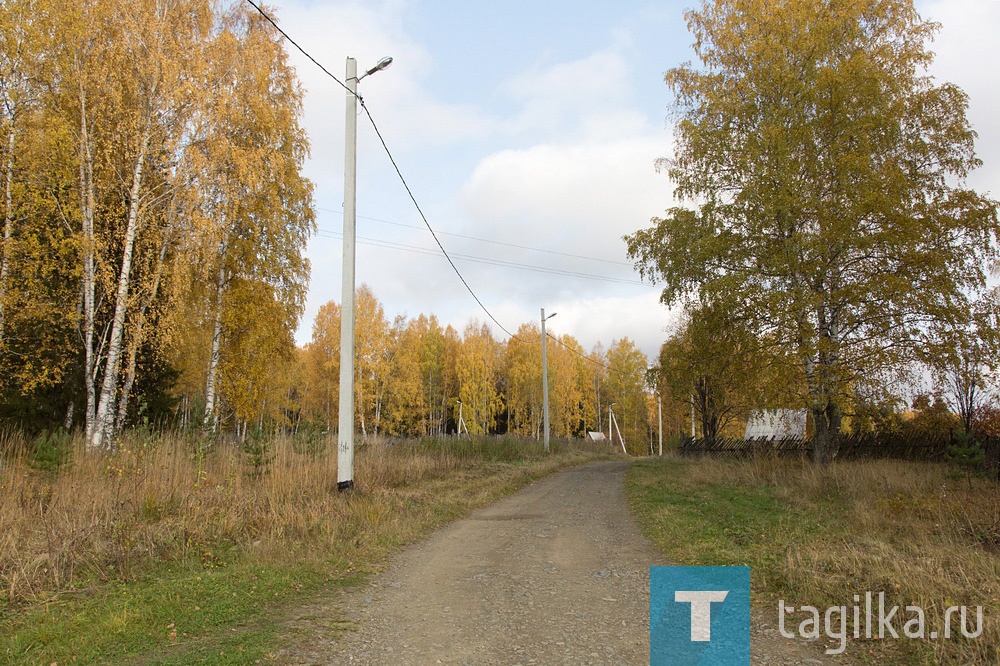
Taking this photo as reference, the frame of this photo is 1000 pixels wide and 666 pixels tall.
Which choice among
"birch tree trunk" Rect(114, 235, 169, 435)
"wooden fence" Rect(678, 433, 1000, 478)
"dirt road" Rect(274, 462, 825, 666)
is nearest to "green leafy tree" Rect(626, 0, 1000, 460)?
"wooden fence" Rect(678, 433, 1000, 478)

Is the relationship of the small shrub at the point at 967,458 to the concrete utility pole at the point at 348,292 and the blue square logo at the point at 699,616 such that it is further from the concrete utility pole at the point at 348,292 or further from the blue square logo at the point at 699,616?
the concrete utility pole at the point at 348,292

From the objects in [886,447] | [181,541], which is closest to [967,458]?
[886,447]

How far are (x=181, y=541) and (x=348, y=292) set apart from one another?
4.61 metres

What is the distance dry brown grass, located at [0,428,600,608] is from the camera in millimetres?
5551

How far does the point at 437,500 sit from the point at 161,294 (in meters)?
8.77

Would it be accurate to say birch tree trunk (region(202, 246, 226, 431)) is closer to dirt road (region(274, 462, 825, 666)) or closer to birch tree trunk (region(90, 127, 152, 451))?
birch tree trunk (region(90, 127, 152, 451))

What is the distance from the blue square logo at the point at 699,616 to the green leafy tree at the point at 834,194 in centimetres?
921

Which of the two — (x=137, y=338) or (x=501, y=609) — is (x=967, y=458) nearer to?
(x=501, y=609)

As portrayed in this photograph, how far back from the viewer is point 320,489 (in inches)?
360

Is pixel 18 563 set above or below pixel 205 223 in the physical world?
below

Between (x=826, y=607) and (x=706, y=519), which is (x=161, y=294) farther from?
(x=826, y=607)

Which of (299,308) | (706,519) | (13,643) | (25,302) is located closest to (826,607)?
(706,519)

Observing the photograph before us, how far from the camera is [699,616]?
484cm

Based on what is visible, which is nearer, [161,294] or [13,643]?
[13,643]
